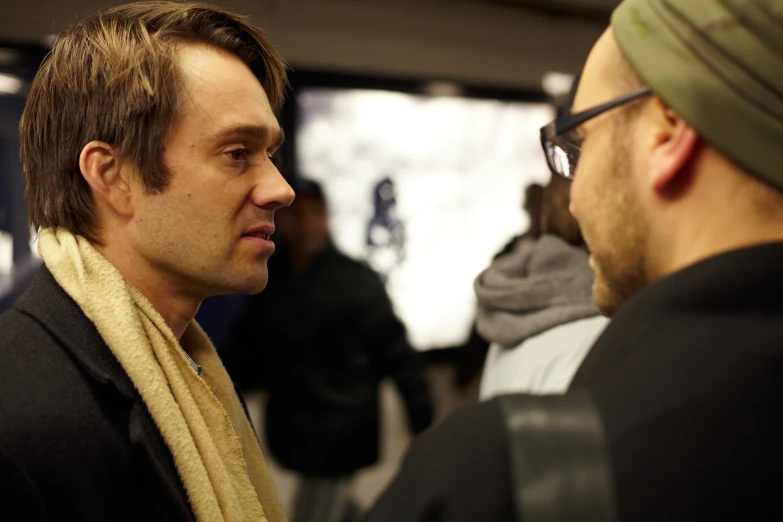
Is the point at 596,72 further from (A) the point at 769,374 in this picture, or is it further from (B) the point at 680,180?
(A) the point at 769,374

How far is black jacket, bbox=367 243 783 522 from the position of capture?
1.62 feet

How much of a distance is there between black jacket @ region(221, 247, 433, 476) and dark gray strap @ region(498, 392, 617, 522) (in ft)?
7.28

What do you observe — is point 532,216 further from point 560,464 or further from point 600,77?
point 560,464

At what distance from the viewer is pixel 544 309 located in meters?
1.65

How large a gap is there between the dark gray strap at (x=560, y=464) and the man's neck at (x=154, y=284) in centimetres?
73

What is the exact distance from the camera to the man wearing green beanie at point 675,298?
50cm

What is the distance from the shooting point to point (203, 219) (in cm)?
106

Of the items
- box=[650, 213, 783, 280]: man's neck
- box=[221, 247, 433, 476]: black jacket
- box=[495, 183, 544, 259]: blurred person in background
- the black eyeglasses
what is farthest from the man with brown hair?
box=[495, 183, 544, 259]: blurred person in background

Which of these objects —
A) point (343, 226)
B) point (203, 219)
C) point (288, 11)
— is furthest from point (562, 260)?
point (288, 11)

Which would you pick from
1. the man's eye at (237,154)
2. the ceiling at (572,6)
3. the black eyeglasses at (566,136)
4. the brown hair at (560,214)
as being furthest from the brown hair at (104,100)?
the ceiling at (572,6)

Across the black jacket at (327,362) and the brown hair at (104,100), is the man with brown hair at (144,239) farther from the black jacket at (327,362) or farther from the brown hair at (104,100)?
the black jacket at (327,362)

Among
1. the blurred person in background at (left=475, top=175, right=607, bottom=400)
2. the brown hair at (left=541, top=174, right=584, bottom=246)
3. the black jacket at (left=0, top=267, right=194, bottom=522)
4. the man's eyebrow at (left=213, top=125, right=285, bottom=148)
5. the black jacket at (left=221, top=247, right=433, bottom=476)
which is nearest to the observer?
the black jacket at (left=0, top=267, right=194, bottom=522)

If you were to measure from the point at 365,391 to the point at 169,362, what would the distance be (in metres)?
1.86

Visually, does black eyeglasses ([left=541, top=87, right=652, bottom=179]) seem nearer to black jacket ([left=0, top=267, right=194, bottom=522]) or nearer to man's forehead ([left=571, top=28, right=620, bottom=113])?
man's forehead ([left=571, top=28, right=620, bottom=113])
